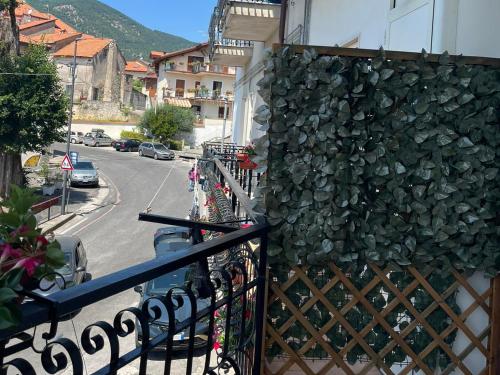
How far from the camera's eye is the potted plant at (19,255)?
1.15m

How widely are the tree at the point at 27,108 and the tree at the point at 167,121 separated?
24076mm

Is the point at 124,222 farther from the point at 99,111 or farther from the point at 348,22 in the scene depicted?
the point at 99,111

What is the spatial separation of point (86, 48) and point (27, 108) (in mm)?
40792

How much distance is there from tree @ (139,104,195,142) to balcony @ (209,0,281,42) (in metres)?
38.9

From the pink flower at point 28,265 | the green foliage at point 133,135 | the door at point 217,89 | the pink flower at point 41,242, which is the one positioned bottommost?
the pink flower at point 28,265

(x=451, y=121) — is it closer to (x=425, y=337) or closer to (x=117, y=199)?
(x=425, y=337)

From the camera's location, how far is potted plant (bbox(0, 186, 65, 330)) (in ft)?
3.77

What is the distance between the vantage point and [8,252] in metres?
1.19

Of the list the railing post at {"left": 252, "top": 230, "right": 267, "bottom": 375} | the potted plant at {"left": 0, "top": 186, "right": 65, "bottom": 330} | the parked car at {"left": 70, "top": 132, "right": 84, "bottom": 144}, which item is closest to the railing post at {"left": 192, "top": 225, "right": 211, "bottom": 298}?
the railing post at {"left": 252, "top": 230, "right": 267, "bottom": 375}

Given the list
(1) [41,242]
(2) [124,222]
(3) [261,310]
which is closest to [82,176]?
(2) [124,222]

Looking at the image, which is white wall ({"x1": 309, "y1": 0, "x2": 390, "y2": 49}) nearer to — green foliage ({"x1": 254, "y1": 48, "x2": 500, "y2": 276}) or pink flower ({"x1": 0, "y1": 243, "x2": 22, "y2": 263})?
green foliage ({"x1": 254, "y1": 48, "x2": 500, "y2": 276})

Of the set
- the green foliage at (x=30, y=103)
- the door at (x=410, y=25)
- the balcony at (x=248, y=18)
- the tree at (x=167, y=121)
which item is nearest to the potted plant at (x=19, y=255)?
the door at (x=410, y=25)

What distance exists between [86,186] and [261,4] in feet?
80.0

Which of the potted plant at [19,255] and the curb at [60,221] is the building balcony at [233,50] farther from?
the potted plant at [19,255]
